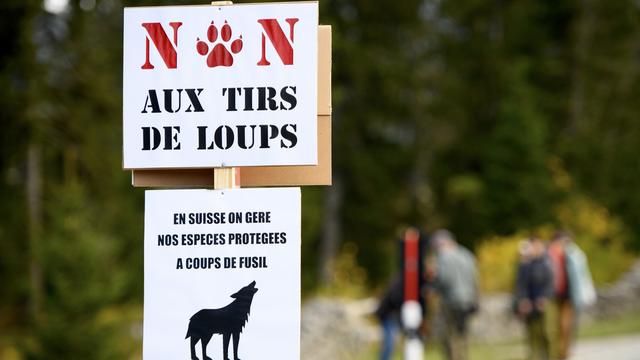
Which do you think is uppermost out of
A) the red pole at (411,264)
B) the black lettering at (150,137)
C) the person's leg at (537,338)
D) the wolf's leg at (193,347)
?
the black lettering at (150,137)

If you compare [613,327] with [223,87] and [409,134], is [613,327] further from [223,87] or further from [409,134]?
[409,134]

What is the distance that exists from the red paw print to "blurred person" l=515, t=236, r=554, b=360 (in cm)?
1055

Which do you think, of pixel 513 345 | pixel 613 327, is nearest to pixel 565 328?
pixel 513 345

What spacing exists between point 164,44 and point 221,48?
269mm

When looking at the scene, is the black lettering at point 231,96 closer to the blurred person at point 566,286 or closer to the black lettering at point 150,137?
the black lettering at point 150,137

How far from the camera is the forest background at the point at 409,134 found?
84.6ft

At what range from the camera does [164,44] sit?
5.86m

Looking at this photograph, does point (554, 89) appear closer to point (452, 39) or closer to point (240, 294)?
point (452, 39)

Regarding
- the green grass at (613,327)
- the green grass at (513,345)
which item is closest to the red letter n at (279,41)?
the green grass at (513,345)

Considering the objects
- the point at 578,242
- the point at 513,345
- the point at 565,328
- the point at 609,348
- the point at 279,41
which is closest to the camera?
the point at 279,41

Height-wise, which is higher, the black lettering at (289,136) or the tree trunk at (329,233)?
the black lettering at (289,136)

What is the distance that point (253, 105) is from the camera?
19.0 feet

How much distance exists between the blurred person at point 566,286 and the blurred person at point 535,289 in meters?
0.79

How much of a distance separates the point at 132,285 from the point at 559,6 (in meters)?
19.2
